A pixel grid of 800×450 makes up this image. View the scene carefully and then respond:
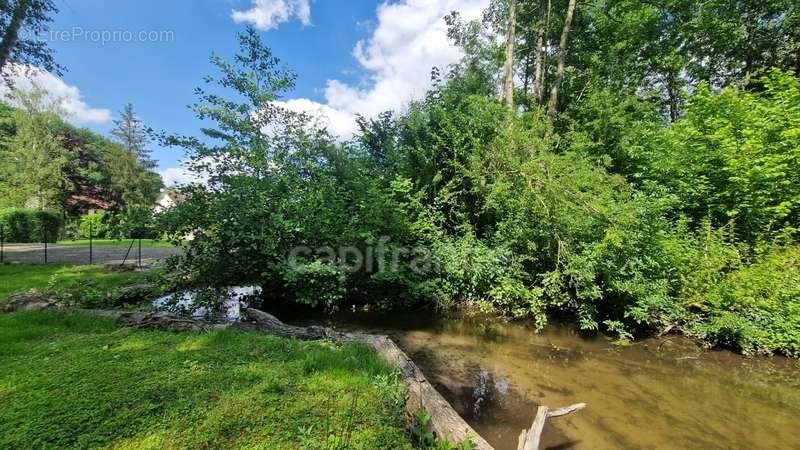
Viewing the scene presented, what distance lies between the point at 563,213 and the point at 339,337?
5134mm

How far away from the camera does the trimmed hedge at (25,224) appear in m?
15.5

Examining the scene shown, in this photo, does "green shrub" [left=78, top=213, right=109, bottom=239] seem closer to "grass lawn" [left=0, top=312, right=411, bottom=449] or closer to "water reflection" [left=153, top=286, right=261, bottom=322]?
"water reflection" [left=153, top=286, right=261, bottom=322]

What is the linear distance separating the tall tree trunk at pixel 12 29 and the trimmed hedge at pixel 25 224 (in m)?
9.36

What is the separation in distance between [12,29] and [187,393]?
11534mm

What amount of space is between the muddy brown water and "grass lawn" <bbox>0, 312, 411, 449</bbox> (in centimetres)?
163

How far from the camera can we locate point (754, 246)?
7180mm

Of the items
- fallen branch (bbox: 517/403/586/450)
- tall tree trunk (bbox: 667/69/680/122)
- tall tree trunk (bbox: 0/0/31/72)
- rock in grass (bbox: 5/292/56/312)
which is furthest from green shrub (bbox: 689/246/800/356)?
tall tree trunk (bbox: 0/0/31/72)

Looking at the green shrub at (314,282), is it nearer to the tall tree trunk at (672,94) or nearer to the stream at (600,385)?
the stream at (600,385)

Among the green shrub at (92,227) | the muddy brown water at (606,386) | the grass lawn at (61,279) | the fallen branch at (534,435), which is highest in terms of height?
the green shrub at (92,227)

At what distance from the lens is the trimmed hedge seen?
15.5 metres

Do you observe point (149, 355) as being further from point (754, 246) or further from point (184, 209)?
point (754, 246)

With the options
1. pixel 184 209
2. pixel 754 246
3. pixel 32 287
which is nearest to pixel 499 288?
pixel 754 246

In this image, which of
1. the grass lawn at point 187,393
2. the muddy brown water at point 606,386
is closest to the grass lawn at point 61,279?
the grass lawn at point 187,393

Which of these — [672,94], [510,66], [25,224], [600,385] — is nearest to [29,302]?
[600,385]
